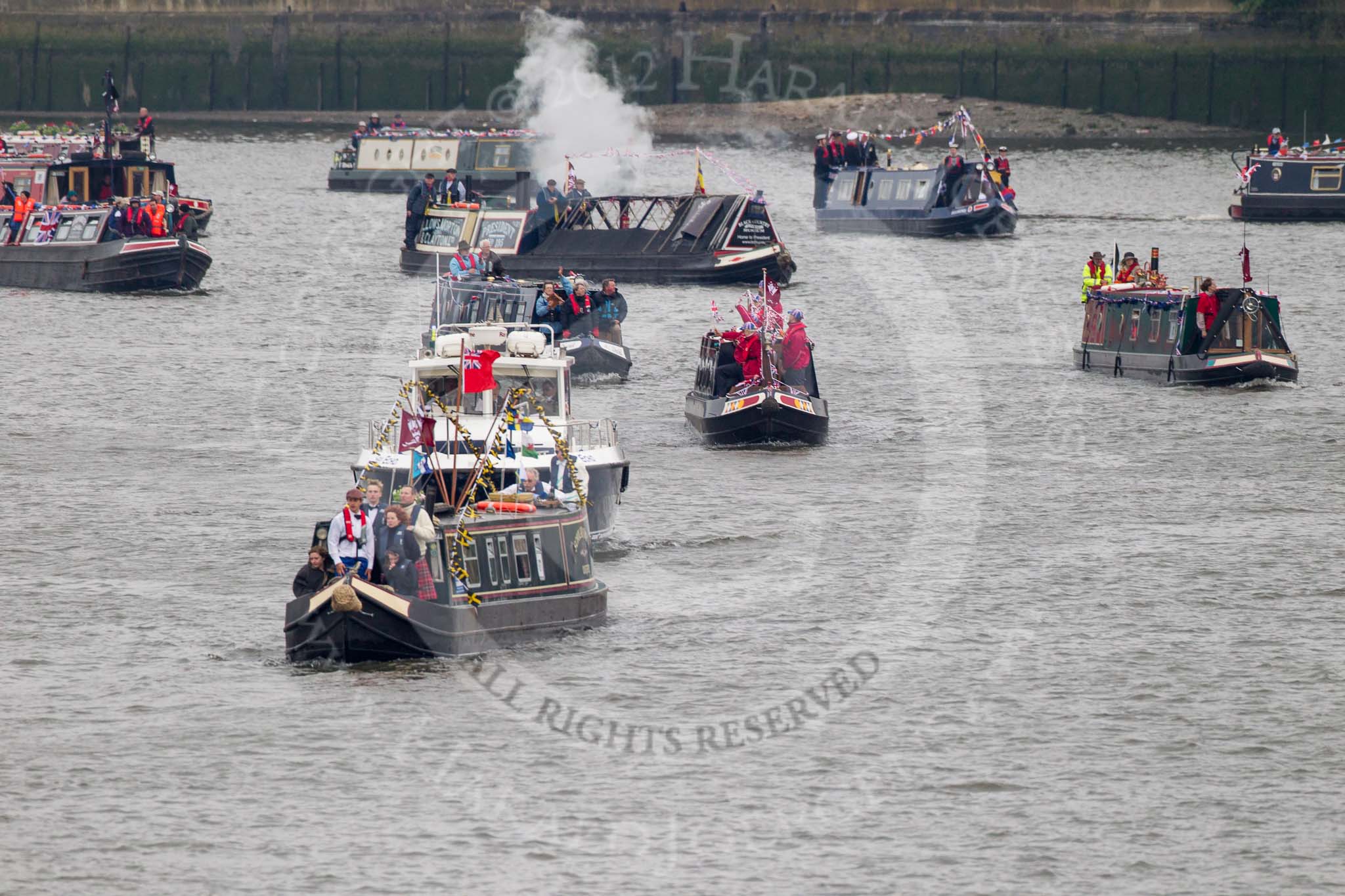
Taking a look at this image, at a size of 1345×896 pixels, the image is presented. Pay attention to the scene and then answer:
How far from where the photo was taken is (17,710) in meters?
24.9

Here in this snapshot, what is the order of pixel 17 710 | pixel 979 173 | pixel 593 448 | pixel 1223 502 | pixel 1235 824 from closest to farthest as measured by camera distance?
pixel 1235 824 < pixel 17 710 < pixel 593 448 < pixel 1223 502 < pixel 979 173

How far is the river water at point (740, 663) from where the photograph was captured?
21281 mm

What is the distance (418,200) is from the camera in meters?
65.1

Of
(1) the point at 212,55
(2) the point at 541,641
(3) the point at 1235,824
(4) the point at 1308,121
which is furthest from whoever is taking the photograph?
(1) the point at 212,55

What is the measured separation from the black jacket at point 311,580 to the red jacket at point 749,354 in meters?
16.0

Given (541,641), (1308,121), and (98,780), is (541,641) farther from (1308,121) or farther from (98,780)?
(1308,121)

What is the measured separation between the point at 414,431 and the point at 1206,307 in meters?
22.3

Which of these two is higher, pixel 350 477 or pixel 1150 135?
pixel 1150 135

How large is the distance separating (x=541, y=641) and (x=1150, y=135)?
313 feet

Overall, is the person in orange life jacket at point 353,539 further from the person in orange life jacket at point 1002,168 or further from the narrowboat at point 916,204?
the person in orange life jacket at point 1002,168

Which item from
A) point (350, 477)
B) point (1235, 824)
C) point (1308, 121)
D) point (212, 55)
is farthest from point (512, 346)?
point (212, 55)

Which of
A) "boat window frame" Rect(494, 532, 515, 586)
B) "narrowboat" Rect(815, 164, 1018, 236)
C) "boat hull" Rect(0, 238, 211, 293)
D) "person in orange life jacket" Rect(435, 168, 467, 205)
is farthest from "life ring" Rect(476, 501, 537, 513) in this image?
"narrowboat" Rect(815, 164, 1018, 236)

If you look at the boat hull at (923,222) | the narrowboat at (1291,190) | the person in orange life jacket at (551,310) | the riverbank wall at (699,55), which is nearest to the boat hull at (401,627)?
the person in orange life jacket at (551,310)

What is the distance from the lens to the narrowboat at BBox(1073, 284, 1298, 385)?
46656 mm
